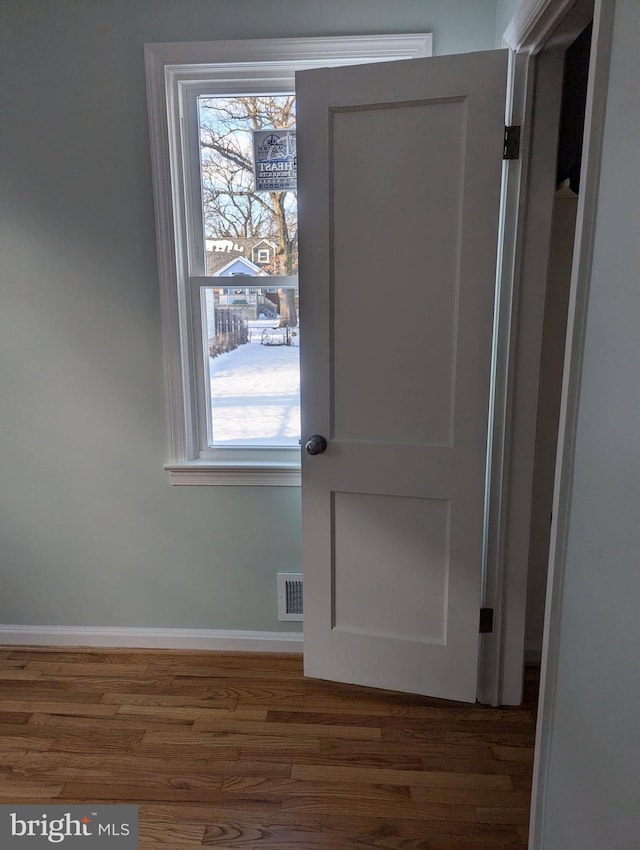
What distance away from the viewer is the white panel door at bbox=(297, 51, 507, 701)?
1.59 metres

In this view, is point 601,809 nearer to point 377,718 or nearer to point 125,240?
point 377,718

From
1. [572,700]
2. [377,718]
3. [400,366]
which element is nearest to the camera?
[572,700]

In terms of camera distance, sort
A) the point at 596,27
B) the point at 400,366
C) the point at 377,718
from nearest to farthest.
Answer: the point at 596,27
the point at 400,366
the point at 377,718

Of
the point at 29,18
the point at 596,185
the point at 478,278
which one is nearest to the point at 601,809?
the point at 596,185

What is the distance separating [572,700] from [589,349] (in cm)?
71

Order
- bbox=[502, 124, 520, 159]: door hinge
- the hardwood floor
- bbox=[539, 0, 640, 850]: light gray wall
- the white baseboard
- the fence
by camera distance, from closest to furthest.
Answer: bbox=[539, 0, 640, 850]: light gray wall
the hardwood floor
bbox=[502, 124, 520, 159]: door hinge
the fence
the white baseboard

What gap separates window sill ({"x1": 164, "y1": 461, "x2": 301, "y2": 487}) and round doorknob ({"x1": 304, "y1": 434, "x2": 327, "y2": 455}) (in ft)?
0.90

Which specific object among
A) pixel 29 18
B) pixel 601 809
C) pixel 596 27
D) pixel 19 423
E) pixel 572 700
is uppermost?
pixel 29 18

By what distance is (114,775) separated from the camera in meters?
1.63

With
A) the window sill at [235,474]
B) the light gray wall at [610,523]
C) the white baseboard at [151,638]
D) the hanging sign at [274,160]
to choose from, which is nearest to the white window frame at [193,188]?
the window sill at [235,474]

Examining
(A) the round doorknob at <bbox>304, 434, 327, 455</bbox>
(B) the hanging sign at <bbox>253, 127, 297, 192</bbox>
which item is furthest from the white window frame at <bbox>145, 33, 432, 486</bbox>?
(A) the round doorknob at <bbox>304, 434, 327, 455</bbox>

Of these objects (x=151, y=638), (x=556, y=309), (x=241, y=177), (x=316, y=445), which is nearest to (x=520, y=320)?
(x=556, y=309)

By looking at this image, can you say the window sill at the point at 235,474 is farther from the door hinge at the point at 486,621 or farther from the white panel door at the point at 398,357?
the door hinge at the point at 486,621

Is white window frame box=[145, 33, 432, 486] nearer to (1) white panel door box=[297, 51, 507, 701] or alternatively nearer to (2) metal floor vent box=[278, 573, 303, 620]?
(1) white panel door box=[297, 51, 507, 701]
